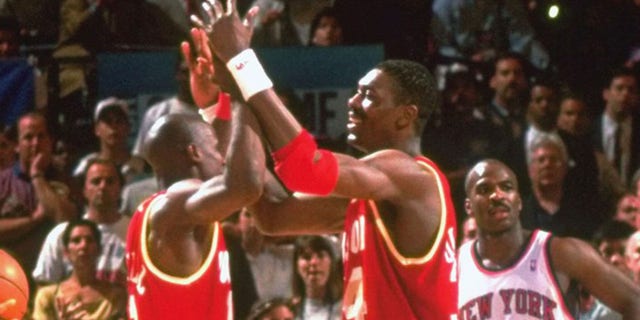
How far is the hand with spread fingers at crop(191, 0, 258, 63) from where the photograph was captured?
4793mm

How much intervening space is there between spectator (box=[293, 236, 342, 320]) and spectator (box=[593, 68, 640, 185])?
223 centimetres

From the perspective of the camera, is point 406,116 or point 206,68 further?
point 206,68

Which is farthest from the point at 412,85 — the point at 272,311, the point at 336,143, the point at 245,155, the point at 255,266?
the point at 336,143

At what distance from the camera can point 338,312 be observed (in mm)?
8875

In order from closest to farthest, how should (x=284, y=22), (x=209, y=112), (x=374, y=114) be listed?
(x=374, y=114) → (x=209, y=112) → (x=284, y=22)

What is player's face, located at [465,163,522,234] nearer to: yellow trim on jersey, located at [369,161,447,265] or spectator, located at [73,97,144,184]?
yellow trim on jersey, located at [369,161,447,265]

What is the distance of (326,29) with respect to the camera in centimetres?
1057

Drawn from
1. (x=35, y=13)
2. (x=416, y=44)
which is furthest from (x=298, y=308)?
(x=35, y=13)

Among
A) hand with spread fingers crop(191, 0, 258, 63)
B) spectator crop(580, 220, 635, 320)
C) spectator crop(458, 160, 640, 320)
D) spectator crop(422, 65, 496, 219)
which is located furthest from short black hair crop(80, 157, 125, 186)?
hand with spread fingers crop(191, 0, 258, 63)

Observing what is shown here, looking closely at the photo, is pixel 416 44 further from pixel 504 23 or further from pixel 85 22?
pixel 85 22

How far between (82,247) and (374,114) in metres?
3.78

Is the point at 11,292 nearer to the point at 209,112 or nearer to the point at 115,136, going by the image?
the point at 209,112

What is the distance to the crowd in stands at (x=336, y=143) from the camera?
8.98 metres

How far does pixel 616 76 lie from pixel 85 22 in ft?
12.5
